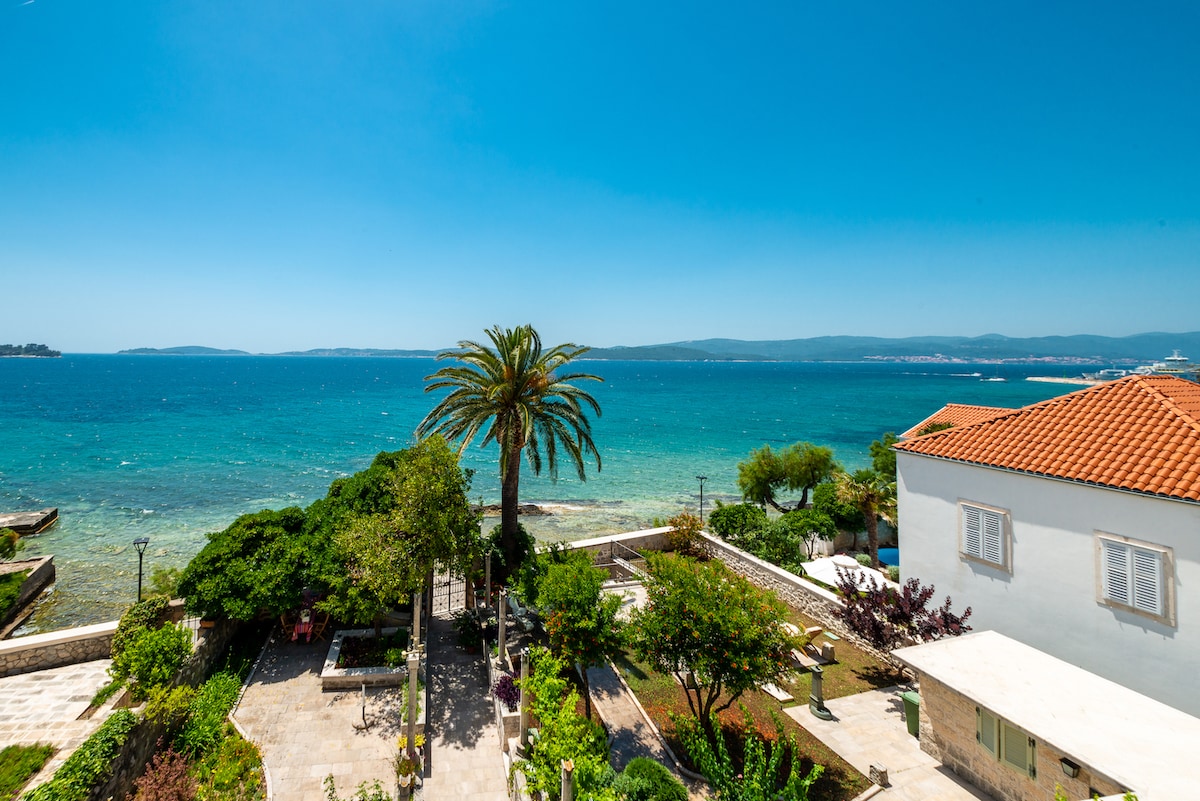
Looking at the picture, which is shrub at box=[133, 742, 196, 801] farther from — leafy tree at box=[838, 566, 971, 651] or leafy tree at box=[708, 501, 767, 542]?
leafy tree at box=[708, 501, 767, 542]

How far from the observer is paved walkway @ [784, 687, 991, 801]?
9320 mm

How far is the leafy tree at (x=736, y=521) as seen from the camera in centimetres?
2269

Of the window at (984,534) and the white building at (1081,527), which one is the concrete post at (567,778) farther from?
the window at (984,534)

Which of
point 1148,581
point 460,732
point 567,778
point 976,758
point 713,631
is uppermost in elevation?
point 1148,581

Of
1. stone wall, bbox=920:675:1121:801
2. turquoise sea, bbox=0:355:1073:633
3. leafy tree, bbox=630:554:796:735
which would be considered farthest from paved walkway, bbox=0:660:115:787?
stone wall, bbox=920:675:1121:801

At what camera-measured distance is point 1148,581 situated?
10.1m

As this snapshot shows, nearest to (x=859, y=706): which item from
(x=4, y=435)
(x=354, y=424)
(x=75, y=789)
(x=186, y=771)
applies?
(x=186, y=771)

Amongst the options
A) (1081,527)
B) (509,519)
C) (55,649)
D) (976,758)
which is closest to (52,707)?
(55,649)

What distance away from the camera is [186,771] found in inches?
397

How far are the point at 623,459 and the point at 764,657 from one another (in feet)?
157

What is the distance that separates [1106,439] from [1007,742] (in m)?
7.05

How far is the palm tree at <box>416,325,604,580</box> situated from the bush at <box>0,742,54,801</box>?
10150 mm

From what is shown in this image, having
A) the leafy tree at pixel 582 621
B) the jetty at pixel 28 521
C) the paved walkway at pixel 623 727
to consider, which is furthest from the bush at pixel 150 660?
the jetty at pixel 28 521

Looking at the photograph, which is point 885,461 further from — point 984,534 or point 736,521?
point 984,534
